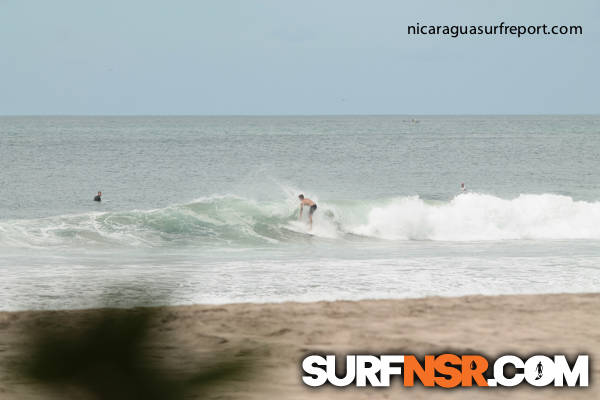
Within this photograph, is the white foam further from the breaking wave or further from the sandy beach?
the sandy beach

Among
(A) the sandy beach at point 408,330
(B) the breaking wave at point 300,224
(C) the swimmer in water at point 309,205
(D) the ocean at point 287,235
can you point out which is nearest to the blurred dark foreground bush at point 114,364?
(D) the ocean at point 287,235

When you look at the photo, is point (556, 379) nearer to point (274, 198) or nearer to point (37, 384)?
point (37, 384)

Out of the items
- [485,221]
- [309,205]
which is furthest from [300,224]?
[485,221]

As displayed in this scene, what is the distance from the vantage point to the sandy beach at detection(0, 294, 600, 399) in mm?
6434

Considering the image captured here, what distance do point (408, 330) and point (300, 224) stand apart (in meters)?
14.5

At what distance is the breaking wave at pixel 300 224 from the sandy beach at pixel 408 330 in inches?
385

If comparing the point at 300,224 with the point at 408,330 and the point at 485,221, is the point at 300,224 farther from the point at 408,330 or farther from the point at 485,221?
the point at 408,330

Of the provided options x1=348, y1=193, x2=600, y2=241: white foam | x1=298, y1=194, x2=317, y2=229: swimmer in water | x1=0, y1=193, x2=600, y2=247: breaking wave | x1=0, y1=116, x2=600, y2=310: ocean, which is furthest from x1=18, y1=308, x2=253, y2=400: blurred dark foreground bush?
x1=298, y1=194, x2=317, y2=229: swimmer in water

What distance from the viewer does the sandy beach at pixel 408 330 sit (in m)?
6.43

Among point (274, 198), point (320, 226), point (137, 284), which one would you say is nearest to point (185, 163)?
point (274, 198)

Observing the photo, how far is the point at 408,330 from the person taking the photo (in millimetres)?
8625

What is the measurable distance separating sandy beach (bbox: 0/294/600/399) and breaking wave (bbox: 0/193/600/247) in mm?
9774

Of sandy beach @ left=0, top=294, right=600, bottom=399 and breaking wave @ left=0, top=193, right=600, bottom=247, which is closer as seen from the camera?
sandy beach @ left=0, top=294, right=600, bottom=399

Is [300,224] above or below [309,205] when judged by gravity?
below
